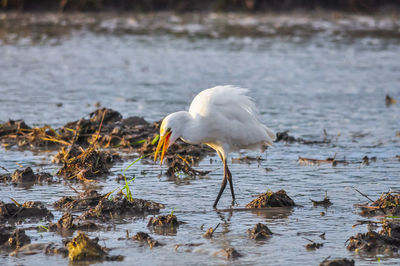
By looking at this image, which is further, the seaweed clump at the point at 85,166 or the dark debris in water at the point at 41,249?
the seaweed clump at the point at 85,166

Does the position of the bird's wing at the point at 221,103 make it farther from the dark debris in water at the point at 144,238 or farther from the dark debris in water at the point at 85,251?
the dark debris in water at the point at 85,251

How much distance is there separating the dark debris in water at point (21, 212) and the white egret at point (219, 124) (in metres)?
1.22

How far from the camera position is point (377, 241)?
553cm

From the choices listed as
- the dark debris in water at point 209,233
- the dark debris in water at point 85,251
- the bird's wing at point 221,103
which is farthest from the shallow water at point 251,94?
the bird's wing at point 221,103

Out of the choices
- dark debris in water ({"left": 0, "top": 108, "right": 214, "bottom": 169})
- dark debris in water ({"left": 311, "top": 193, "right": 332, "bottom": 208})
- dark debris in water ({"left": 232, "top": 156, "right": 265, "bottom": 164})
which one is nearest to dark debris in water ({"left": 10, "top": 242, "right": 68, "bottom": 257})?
dark debris in water ({"left": 311, "top": 193, "right": 332, "bottom": 208})

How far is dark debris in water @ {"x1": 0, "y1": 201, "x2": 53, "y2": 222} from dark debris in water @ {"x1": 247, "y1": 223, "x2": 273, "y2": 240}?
6.28ft

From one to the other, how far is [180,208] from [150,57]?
12449 millimetres

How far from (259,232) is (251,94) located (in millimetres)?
8232

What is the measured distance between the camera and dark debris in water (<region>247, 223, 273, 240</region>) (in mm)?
5781

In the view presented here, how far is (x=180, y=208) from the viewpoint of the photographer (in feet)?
22.1

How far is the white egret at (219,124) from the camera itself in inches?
267

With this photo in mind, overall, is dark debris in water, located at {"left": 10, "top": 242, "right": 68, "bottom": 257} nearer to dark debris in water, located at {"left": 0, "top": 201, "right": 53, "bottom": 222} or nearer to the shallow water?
the shallow water

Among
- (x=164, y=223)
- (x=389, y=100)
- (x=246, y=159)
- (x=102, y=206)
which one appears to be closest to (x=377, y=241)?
(x=164, y=223)

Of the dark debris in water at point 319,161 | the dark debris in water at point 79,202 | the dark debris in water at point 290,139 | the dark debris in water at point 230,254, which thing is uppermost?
the dark debris in water at point 290,139
